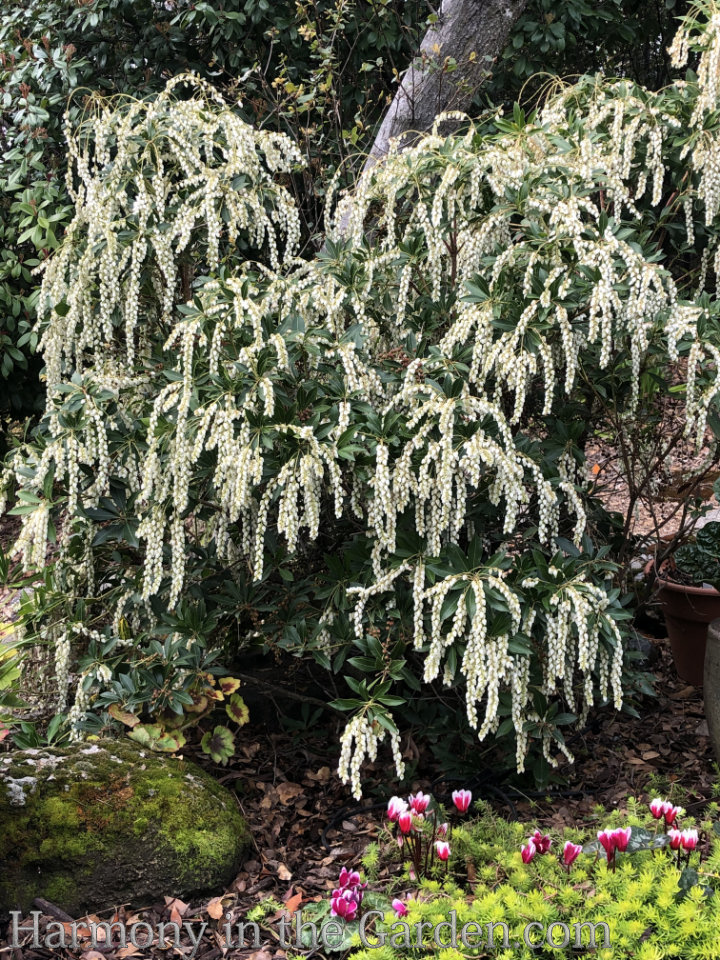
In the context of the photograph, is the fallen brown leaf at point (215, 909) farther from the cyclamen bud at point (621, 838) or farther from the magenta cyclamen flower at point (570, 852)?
the cyclamen bud at point (621, 838)

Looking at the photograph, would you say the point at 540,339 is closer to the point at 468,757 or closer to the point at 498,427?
the point at 498,427

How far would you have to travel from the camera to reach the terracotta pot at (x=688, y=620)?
13.0 feet

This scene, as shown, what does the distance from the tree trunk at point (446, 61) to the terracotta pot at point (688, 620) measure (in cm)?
257

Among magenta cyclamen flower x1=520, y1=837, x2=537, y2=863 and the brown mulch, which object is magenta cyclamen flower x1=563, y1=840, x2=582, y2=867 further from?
the brown mulch

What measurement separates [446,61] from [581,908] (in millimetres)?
4020

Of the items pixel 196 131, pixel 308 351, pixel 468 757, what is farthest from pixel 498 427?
pixel 196 131

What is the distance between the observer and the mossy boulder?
9.12 ft

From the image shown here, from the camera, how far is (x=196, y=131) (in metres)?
3.42

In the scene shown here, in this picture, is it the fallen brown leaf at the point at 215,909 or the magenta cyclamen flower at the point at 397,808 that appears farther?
the fallen brown leaf at the point at 215,909

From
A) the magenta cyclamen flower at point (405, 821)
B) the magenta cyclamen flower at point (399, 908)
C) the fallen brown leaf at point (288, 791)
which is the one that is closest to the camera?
the magenta cyclamen flower at point (399, 908)

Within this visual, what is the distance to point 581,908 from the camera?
95.5 inches

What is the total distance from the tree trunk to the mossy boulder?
130 inches

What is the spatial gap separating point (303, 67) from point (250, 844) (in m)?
4.49

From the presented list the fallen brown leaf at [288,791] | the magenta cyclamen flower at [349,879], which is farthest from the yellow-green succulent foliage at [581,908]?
the fallen brown leaf at [288,791]
